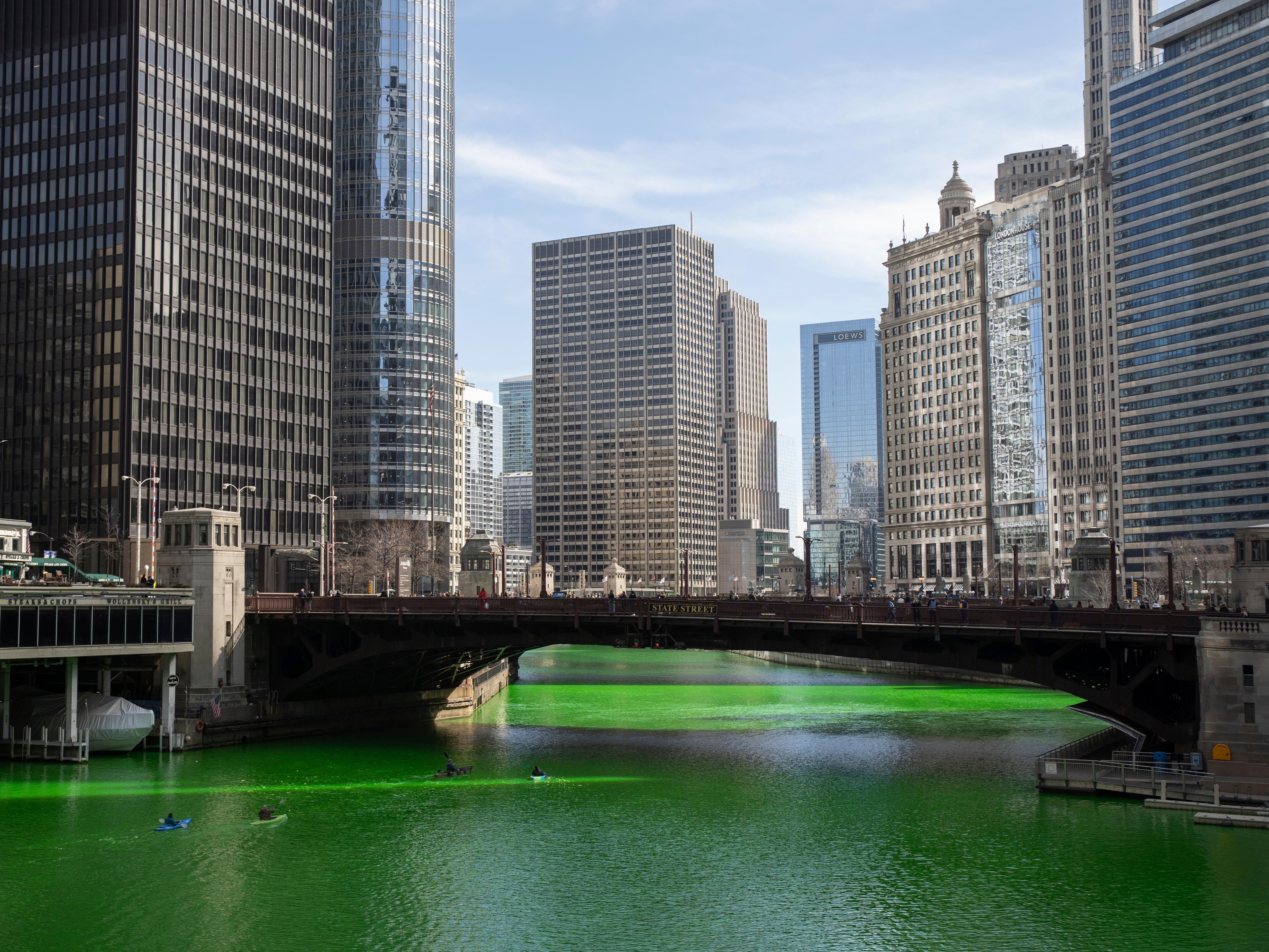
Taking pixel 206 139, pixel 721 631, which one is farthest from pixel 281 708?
pixel 206 139

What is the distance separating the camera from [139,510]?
124500 millimetres

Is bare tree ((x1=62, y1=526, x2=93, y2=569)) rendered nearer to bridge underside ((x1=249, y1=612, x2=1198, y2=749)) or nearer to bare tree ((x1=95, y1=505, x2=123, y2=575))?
bare tree ((x1=95, y1=505, x2=123, y2=575))

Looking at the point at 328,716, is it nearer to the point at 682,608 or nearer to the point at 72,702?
the point at 72,702

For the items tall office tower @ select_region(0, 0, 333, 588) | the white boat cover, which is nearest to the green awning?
the white boat cover

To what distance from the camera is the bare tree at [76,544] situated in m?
128

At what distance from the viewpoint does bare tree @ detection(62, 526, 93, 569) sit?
127688 millimetres

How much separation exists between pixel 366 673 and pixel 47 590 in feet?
79.1

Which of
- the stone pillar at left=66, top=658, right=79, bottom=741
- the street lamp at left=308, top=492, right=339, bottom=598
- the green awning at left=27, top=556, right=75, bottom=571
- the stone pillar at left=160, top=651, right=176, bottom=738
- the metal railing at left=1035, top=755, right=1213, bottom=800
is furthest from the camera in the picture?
the street lamp at left=308, top=492, right=339, bottom=598

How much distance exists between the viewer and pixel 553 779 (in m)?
71.5

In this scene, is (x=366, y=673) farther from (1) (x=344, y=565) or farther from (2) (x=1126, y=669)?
→ (1) (x=344, y=565)

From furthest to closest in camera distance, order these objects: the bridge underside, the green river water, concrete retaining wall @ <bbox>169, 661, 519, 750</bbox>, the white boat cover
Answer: concrete retaining wall @ <bbox>169, 661, 519, 750</bbox> < the white boat cover < the bridge underside < the green river water

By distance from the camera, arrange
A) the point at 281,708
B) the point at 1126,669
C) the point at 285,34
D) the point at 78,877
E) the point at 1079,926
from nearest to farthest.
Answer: the point at 1079,926, the point at 78,877, the point at 1126,669, the point at 281,708, the point at 285,34

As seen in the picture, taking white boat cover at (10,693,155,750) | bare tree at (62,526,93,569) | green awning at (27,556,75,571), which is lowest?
white boat cover at (10,693,155,750)

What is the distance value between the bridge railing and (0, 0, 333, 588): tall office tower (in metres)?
54.5
